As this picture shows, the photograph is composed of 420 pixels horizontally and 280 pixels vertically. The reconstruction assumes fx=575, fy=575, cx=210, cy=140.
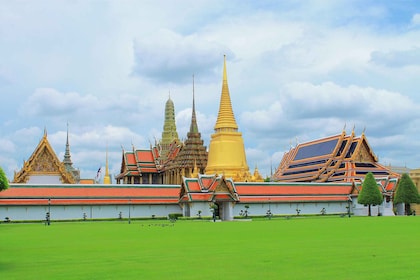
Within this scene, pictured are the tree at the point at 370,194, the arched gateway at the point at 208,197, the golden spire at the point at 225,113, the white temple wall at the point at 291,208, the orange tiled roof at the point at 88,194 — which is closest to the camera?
the orange tiled roof at the point at 88,194

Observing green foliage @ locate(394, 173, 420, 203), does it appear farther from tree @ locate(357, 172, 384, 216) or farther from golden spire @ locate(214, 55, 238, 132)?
golden spire @ locate(214, 55, 238, 132)

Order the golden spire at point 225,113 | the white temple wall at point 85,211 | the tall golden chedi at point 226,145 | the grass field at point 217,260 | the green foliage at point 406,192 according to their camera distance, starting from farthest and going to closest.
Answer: the golden spire at point 225,113
the tall golden chedi at point 226,145
the green foliage at point 406,192
the white temple wall at point 85,211
the grass field at point 217,260

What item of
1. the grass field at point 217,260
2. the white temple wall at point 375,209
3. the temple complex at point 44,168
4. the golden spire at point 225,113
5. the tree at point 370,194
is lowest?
the grass field at point 217,260

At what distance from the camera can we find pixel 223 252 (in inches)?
666

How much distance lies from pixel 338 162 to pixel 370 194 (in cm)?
1675

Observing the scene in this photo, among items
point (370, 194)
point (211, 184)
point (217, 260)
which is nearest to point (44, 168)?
point (211, 184)

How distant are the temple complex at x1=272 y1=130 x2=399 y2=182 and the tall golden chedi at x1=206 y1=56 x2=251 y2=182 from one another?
9381 mm

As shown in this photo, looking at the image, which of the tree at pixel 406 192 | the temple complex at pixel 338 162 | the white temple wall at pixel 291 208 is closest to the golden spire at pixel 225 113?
the temple complex at pixel 338 162

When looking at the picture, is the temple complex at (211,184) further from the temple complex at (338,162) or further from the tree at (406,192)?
the tree at (406,192)

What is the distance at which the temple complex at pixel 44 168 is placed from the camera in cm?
6341

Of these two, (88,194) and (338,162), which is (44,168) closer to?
(88,194)

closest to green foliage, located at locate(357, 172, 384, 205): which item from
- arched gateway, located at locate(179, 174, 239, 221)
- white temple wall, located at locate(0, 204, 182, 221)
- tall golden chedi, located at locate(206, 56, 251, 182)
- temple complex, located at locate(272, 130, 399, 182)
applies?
temple complex, located at locate(272, 130, 399, 182)

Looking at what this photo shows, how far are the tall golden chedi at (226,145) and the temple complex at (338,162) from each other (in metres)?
9.38

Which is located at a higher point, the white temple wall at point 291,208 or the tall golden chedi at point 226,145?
the tall golden chedi at point 226,145
